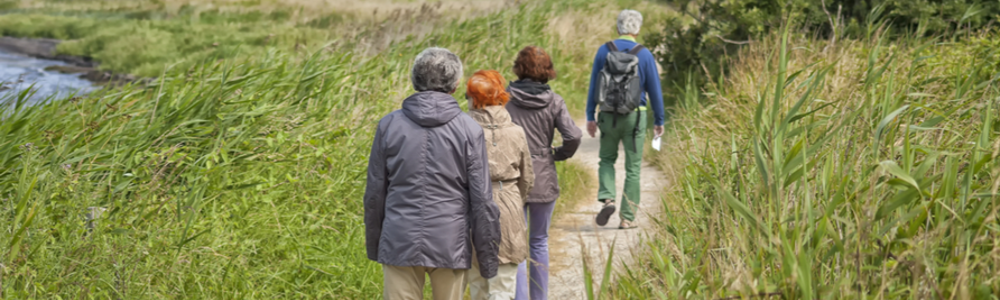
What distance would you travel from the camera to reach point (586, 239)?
5.45 meters

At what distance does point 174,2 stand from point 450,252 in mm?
27030

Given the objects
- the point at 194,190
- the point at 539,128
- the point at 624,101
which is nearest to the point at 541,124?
the point at 539,128

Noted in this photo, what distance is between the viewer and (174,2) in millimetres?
26875

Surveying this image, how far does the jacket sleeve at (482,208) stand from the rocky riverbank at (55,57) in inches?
609

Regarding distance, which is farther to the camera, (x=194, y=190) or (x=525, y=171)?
(x=194, y=190)

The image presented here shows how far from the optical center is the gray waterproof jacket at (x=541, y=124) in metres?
3.93

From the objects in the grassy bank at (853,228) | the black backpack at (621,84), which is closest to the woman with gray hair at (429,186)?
the grassy bank at (853,228)

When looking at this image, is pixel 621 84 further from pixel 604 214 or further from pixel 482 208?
pixel 482 208

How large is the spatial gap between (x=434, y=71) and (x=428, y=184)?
1.42ft

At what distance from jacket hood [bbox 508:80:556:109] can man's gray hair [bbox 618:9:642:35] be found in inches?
72.0

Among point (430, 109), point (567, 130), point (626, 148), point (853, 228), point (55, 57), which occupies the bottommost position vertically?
point (55, 57)

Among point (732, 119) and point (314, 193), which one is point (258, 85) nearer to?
point (314, 193)

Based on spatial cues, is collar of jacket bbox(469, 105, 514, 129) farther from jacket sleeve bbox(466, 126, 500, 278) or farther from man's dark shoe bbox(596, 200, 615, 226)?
man's dark shoe bbox(596, 200, 615, 226)

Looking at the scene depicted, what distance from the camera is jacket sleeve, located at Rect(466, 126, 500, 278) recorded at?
295 cm
